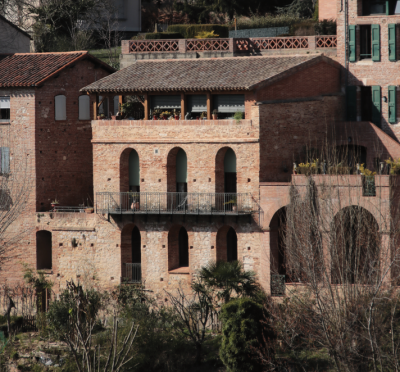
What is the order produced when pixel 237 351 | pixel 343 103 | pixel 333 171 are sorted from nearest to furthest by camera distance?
pixel 237 351 < pixel 333 171 < pixel 343 103

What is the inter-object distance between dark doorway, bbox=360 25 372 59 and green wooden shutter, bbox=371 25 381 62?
0.56 m

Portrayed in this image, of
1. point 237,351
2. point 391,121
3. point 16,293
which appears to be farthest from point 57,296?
point 391,121

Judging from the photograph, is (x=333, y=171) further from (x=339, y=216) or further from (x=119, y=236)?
(x=119, y=236)

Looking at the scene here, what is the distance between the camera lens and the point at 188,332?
126ft

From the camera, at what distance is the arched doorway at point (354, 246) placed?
108ft

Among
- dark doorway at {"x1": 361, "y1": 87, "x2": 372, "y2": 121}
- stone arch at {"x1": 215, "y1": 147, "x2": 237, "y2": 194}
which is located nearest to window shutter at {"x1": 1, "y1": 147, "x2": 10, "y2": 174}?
stone arch at {"x1": 215, "y1": 147, "x2": 237, "y2": 194}

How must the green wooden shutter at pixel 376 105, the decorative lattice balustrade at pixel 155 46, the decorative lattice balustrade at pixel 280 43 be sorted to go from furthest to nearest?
the decorative lattice balustrade at pixel 155 46
the decorative lattice balustrade at pixel 280 43
the green wooden shutter at pixel 376 105

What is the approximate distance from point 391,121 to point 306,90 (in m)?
4.17

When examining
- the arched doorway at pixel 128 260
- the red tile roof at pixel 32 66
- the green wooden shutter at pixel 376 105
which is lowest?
the arched doorway at pixel 128 260

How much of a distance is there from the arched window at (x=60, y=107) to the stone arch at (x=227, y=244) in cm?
→ 936

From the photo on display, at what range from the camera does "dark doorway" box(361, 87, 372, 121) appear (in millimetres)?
43125

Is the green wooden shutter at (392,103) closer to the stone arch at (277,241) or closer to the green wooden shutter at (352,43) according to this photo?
the green wooden shutter at (352,43)

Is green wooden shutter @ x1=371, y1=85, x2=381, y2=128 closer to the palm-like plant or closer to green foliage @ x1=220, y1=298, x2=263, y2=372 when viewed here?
the palm-like plant

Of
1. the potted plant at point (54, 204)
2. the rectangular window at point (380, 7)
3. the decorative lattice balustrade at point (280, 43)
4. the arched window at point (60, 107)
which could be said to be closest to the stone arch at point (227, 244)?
the potted plant at point (54, 204)
